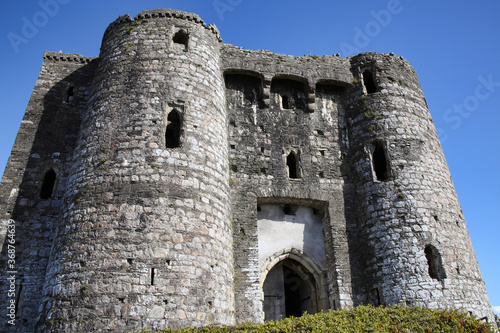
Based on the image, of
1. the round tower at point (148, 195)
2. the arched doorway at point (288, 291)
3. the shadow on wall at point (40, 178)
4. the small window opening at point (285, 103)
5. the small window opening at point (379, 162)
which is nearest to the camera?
the round tower at point (148, 195)

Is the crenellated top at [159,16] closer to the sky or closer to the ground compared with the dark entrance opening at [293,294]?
closer to the sky

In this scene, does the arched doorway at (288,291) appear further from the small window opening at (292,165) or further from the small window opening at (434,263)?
the small window opening at (434,263)

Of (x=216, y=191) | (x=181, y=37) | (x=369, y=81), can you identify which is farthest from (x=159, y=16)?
(x=369, y=81)

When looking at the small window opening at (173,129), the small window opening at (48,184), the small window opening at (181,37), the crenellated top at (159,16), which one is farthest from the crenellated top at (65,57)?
the small window opening at (173,129)

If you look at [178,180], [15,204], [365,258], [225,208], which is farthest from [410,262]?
[15,204]

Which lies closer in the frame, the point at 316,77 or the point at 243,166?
the point at 243,166

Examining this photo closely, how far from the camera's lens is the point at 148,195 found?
33.7ft

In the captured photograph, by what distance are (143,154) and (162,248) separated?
102 inches

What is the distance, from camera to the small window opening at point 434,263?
1189 cm

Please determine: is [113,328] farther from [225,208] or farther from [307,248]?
[307,248]

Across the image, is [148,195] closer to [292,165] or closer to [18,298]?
[18,298]

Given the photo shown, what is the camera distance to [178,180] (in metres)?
10.7

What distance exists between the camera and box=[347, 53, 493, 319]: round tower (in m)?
11.9

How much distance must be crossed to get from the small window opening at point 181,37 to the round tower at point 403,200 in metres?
6.38
